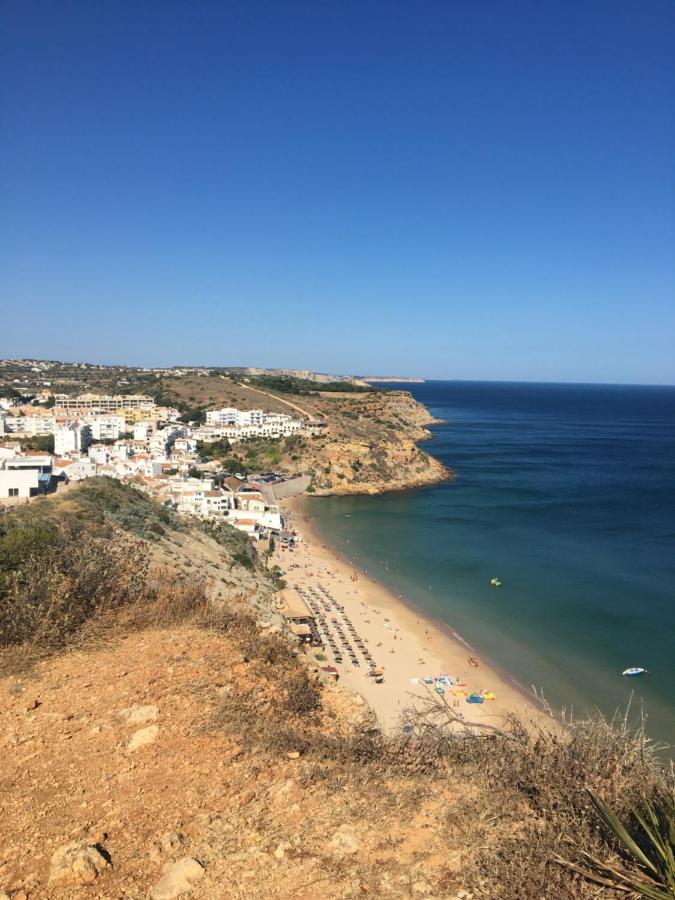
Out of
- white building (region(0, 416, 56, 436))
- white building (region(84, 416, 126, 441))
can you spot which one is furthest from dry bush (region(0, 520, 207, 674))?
white building (region(0, 416, 56, 436))

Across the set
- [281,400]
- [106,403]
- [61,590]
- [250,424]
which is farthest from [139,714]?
[281,400]

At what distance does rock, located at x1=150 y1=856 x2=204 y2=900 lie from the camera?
3.48m

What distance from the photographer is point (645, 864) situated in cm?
324

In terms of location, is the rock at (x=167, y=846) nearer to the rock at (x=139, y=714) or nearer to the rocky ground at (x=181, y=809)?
the rocky ground at (x=181, y=809)

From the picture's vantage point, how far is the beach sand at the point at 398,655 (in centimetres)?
1730

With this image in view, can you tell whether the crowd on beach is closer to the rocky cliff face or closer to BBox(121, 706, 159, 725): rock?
BBox(121, 706, 159, 725): rock

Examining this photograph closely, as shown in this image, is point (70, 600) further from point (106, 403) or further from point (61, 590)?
point (106, 403)

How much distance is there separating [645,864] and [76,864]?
348 cm

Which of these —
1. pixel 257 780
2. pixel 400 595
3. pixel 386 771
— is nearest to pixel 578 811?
pixel 386 771

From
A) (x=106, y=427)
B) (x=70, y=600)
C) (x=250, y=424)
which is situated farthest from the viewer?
(x=250, y=424)

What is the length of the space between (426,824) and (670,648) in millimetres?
22118

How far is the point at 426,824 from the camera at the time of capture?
409cm

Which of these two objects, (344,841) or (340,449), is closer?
(344,841)

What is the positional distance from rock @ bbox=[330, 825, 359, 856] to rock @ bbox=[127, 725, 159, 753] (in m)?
2.00
